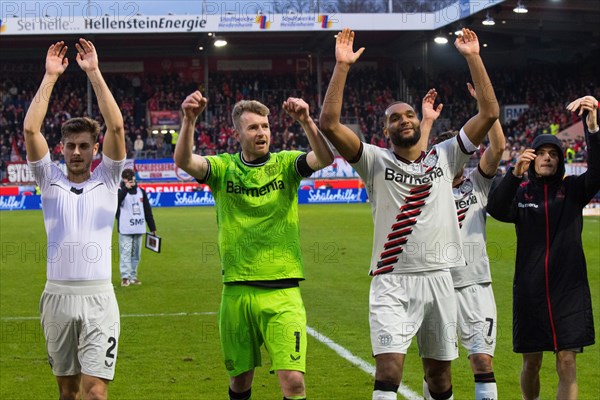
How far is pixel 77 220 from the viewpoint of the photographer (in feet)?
19.9

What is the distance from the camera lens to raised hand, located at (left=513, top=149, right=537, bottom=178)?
21.9 feet

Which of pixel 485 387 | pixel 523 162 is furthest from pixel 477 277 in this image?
pixel 523 162

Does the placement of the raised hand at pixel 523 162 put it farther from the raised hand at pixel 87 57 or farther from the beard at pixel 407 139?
the raised hand at pixel 87 57

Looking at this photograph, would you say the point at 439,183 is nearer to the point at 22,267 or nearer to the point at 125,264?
the point at 125,264

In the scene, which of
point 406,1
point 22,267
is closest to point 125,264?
point 22,267

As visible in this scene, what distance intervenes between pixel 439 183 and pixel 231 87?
46.8 meters

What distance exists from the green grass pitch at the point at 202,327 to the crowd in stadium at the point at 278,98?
24.5 m

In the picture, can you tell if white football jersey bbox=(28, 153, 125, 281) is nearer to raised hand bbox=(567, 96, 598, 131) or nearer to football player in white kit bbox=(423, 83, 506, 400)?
football player in white kit bbox=(423, 83, 506, 400)

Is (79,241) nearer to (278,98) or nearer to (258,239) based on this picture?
(258,239)

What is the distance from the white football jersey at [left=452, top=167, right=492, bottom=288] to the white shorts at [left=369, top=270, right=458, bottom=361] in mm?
1061

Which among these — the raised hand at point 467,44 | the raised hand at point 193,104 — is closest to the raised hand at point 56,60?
the raised hand at point 193,104

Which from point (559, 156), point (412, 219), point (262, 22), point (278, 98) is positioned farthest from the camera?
point (278, 98)

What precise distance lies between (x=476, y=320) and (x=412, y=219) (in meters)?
1.43

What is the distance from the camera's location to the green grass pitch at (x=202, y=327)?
8641 millimetres
